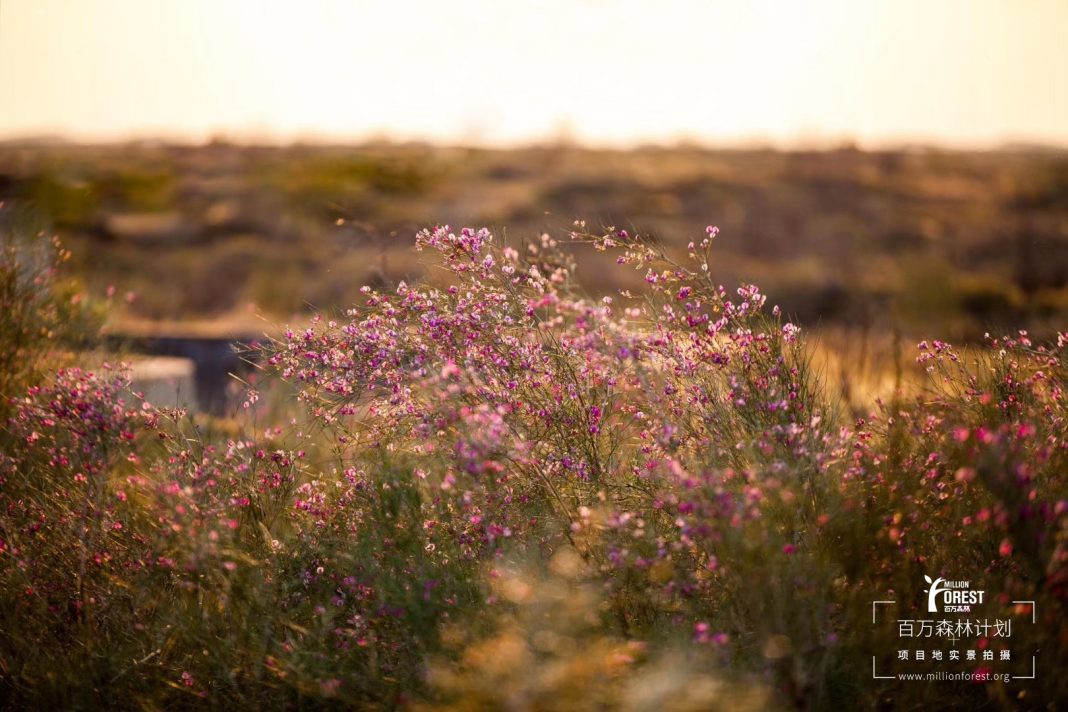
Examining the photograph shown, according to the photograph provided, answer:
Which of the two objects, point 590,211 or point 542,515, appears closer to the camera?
point 542,515

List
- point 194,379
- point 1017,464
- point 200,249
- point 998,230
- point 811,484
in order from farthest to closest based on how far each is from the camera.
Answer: point 998,230 → point 200,249 → point 194,379 → point 811,484 → point 1017,464

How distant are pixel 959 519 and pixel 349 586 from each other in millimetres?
2653

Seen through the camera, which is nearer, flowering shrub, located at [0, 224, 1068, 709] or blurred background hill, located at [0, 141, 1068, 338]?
flowering shrub, located at [0, 224, 1068, 709]

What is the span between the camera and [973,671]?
133 inches

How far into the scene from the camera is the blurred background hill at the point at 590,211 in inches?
1097

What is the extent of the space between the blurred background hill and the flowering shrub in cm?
1727

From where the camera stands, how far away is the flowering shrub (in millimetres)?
3246

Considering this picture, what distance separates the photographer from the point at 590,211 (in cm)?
4100

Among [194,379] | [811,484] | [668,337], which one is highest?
[668,337]

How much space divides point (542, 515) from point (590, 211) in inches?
1492

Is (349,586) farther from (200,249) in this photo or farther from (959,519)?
(200,249)

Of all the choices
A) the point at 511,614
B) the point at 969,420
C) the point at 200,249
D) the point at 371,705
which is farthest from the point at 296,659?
the point at 200,249

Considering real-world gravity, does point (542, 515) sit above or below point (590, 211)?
below

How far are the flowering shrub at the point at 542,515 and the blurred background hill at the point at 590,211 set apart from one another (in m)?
17.3
